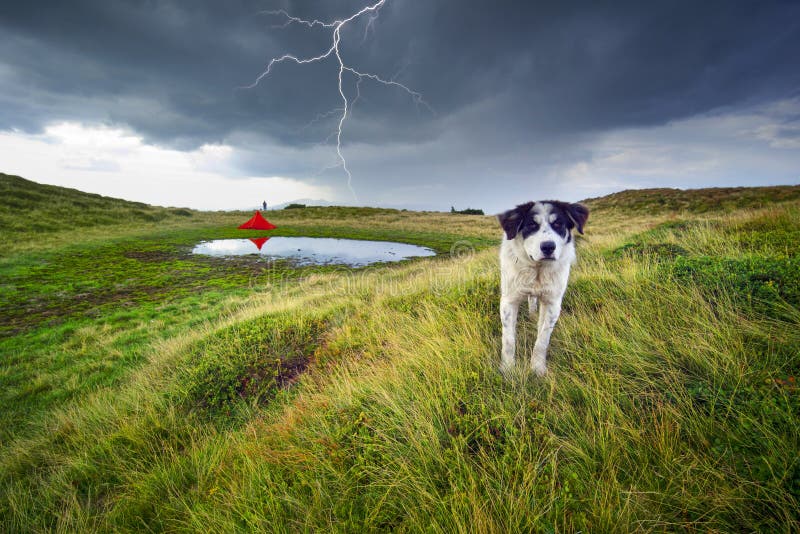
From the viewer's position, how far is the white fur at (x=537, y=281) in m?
3.18

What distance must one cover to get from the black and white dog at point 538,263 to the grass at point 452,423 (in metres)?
0.34

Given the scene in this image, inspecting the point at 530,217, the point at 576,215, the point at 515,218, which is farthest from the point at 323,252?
the point at 576,215

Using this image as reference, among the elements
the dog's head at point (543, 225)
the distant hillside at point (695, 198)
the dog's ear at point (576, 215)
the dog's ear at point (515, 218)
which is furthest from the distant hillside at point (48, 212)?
the distant hillside at point (695, 198)

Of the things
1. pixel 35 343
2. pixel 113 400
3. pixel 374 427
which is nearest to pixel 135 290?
pixel 35 343

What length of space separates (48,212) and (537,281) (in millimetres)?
57796

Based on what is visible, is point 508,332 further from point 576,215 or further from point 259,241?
point 259,241

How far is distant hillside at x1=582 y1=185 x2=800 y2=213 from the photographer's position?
24922 mm

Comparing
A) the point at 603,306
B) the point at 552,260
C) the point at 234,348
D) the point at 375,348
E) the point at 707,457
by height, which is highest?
the point at 552,260

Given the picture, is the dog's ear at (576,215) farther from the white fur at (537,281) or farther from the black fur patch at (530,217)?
the white fur at (537,281)

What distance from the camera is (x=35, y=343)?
757 centimetres

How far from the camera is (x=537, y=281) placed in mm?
3381

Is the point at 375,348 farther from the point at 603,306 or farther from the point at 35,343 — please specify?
the point at 35,343

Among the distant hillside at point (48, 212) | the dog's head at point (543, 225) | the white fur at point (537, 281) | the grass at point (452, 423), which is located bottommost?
the grass at point (452, 423)

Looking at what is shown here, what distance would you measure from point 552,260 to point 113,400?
23.2 ft
